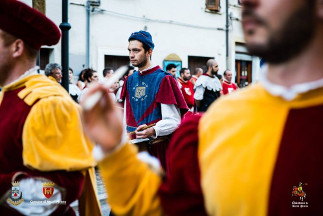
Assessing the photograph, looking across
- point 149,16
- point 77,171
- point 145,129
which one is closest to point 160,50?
point 149,16

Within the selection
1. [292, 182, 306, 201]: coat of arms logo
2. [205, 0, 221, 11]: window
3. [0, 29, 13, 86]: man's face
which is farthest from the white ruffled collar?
[205, 0, 221, 11]: window

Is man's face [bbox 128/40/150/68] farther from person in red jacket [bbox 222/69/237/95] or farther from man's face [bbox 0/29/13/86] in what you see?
person in red jacket [bbox 222/69/237/95]

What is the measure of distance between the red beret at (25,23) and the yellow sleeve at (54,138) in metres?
0.38

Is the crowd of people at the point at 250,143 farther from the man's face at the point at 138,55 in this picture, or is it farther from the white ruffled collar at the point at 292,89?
the man's face at the point at 138,55

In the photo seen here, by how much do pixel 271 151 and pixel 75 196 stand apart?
3.67ft

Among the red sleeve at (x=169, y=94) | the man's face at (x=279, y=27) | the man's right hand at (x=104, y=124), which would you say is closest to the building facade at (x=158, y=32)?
the red sleeve at (x=169, y=94)

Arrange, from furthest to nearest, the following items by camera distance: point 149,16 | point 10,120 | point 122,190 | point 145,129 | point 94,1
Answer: point 149,16, point 94,1, point 145,129, point 10,120, point 122,190

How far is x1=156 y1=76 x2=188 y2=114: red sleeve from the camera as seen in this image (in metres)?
3.67

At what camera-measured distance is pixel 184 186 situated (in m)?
1.32

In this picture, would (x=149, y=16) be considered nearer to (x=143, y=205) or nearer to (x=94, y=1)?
(x=94, y=1)

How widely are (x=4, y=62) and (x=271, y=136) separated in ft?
4.93

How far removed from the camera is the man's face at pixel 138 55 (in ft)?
13.0

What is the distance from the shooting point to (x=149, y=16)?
40.9 feet

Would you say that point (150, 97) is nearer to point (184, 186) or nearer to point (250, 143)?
point (184, 186)
